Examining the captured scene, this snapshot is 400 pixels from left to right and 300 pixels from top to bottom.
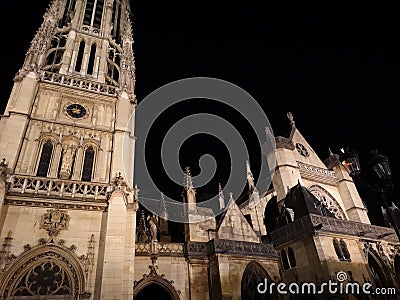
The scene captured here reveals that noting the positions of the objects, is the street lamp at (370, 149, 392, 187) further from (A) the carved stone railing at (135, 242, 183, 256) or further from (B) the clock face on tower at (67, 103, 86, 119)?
(B) the clock face on tower at (67, 103, 86, 119)

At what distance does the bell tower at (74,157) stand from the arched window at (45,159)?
0.16 ft

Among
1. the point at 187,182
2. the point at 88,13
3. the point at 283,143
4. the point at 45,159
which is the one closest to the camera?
the point at 45,159

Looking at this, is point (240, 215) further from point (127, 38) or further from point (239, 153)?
point (127, 38)

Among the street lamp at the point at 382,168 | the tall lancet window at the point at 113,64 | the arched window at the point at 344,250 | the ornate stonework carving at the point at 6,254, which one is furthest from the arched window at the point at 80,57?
the arched window at the point at 344,250

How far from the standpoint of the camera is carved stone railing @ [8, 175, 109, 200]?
42.7 ft

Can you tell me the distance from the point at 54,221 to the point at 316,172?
76.7 ft

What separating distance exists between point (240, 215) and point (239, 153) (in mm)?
11891

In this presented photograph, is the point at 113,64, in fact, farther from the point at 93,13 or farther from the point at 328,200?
the point at 328,200

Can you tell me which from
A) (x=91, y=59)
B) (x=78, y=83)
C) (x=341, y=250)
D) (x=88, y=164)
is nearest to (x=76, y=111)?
(x=78, y=83)

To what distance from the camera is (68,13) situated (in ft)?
82.0

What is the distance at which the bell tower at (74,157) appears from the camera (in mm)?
12109

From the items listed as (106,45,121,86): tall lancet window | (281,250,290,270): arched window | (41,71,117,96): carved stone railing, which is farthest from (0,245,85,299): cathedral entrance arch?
(106,45,121,86): tall lancet window

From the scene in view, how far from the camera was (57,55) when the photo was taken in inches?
882

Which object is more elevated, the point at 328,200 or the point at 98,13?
the point at 98,13
